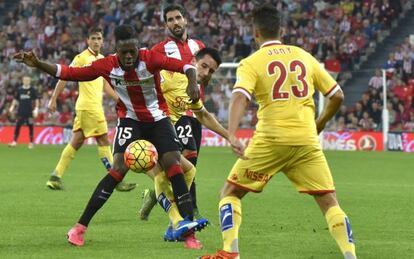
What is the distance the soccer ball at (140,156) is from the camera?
31.1 ft

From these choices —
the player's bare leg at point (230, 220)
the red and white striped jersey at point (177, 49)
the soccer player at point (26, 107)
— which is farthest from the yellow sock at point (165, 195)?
the soccer player at point (26, 107)

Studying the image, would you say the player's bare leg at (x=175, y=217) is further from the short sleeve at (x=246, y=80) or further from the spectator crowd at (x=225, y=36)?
the spectator crowd at (x=225, y=36)

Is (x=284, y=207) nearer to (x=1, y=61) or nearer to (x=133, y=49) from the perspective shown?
(x=133, y=49)

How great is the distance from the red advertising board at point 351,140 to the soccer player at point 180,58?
2002 cm

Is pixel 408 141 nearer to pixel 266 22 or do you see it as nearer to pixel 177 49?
pixel 177 49

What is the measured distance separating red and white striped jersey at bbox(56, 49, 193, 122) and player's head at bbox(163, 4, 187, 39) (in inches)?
75.1

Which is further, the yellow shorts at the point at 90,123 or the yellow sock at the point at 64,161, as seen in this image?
the yellow shorts at the point at 90,123

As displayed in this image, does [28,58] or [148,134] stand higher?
[28,58]

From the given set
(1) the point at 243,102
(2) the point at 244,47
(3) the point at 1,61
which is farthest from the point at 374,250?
(3) the point at 1,61

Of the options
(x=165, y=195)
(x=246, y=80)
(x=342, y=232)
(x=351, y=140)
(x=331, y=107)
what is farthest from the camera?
(x=351, y=140)

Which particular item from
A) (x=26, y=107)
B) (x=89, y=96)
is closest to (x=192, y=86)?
(x=89, y=96)

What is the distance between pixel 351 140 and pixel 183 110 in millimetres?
20449

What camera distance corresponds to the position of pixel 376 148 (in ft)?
102

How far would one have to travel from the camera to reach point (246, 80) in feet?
25.0
